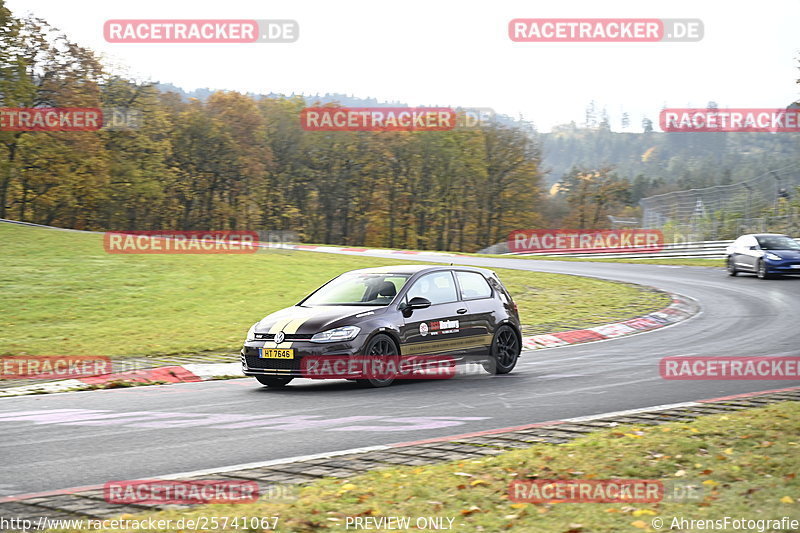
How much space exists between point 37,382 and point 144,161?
5666 cm

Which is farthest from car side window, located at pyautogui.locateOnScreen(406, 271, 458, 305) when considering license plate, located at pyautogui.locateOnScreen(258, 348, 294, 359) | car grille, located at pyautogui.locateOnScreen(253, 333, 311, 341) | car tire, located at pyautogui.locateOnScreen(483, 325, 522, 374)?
license plate, located at pyautogui.locateOnScreen(258, 348, 294, 359)

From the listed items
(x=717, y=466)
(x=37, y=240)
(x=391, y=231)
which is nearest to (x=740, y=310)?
(x=717, y=466)

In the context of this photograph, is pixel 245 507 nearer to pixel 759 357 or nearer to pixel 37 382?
pixel 37 382

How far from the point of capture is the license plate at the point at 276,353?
1139 cm

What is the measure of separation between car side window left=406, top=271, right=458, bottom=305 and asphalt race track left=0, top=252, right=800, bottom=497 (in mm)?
1173

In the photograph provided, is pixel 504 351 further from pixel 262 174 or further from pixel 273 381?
pixel 262 174
